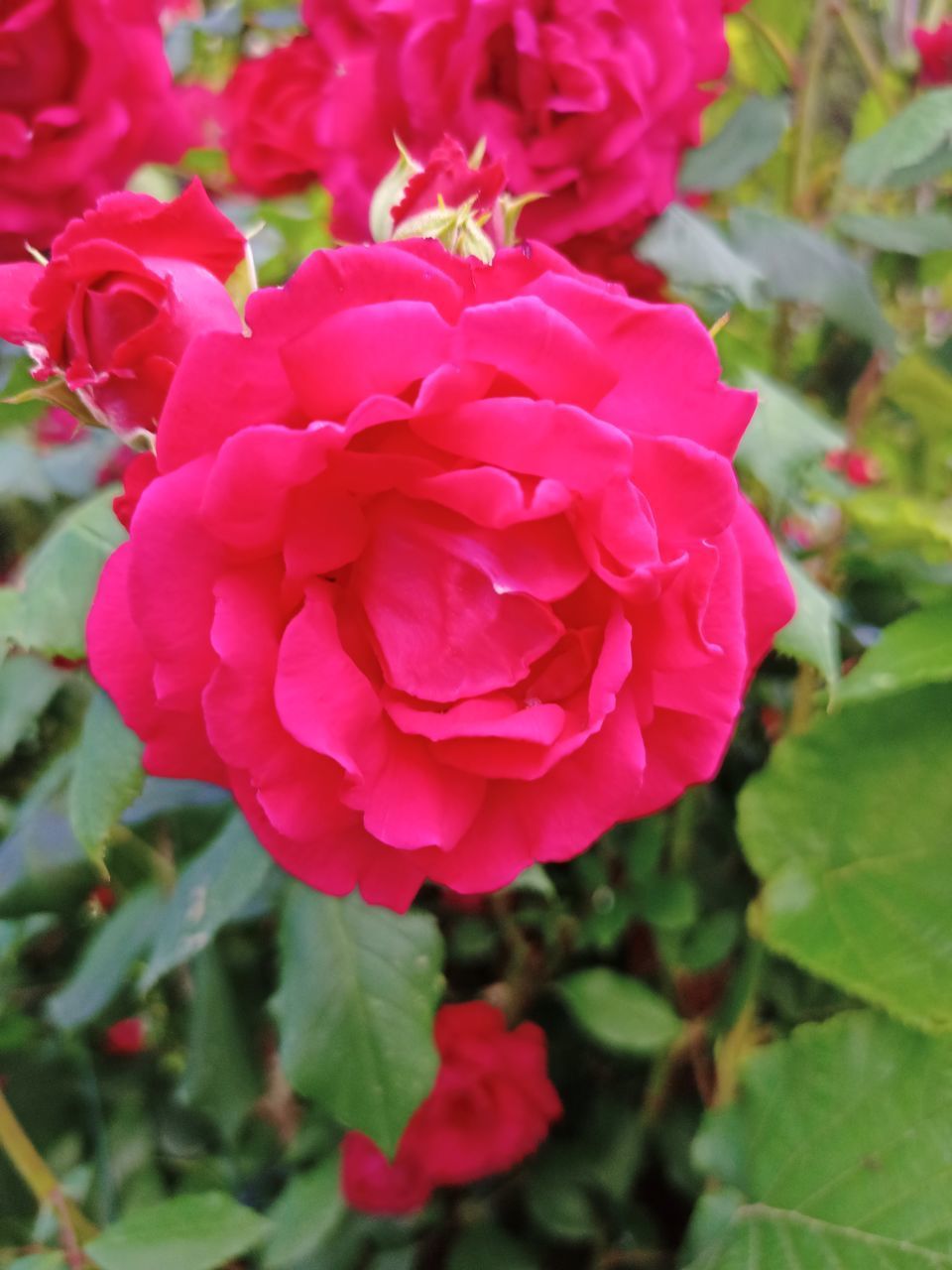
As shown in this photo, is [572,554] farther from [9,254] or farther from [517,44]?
[9,254]

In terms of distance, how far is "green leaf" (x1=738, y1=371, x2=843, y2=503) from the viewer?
0.49 meters

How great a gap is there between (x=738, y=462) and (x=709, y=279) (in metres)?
0.09

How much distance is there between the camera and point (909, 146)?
54cm

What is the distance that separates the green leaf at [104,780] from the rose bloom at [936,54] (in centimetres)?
74

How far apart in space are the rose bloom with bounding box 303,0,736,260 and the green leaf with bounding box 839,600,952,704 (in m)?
0.26

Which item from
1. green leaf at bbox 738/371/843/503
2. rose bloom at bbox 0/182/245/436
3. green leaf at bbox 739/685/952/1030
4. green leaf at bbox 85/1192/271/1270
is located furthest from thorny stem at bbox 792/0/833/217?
green leaf at bbox 85/1192/271/1270

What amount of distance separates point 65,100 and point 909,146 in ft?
1.59

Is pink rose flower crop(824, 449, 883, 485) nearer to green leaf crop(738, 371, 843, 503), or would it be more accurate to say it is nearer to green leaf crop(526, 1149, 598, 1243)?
green leaf crop(738, 371, 843, 503)

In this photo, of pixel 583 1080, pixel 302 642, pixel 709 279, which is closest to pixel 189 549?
pixel 302 642

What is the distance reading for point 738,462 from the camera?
1.74 ft

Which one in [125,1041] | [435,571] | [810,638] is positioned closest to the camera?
[435,571]

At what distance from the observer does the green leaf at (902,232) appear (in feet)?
2.08

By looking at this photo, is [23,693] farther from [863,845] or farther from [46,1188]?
[863,845]

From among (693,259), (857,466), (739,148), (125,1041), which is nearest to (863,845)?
(693,259)
